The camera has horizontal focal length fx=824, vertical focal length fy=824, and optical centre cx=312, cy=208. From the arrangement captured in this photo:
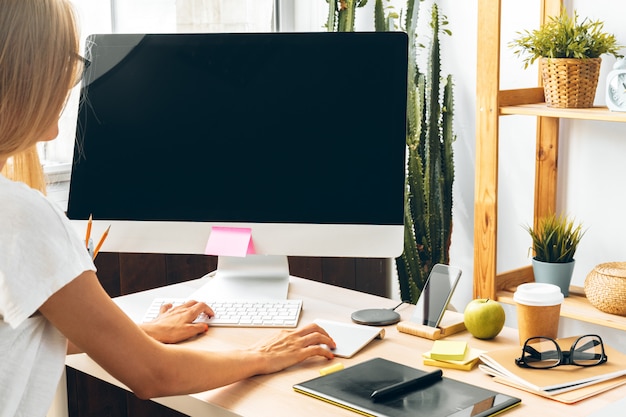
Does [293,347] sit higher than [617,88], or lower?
Result: lower

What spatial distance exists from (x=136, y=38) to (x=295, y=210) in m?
0.49

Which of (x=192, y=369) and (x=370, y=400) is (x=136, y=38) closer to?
(x=192, y=369)

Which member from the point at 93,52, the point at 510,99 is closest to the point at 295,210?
the point at 93,52

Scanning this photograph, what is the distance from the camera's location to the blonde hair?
1.00 meters

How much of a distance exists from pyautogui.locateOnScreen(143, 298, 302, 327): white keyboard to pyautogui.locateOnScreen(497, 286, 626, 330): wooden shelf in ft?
2.88

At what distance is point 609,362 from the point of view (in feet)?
4.35

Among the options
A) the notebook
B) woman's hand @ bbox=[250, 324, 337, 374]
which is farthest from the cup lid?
woman's hand @ bbox=[250, 324, 337, 374]

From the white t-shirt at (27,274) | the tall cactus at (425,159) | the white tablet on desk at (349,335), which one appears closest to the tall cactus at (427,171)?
the tall cactus at (425,159)

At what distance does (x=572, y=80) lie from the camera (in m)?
2.15

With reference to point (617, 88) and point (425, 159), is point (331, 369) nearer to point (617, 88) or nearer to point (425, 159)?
point (617, 88)

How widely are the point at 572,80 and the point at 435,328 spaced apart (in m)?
0.96

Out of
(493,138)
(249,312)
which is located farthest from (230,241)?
(493,138)

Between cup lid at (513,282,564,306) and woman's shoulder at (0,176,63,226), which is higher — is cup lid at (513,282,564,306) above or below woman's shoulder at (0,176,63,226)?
below

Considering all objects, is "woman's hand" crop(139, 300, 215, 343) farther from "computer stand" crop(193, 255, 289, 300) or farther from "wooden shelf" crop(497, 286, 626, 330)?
"wooden shelf" crop(497, 286, 626, 330)
